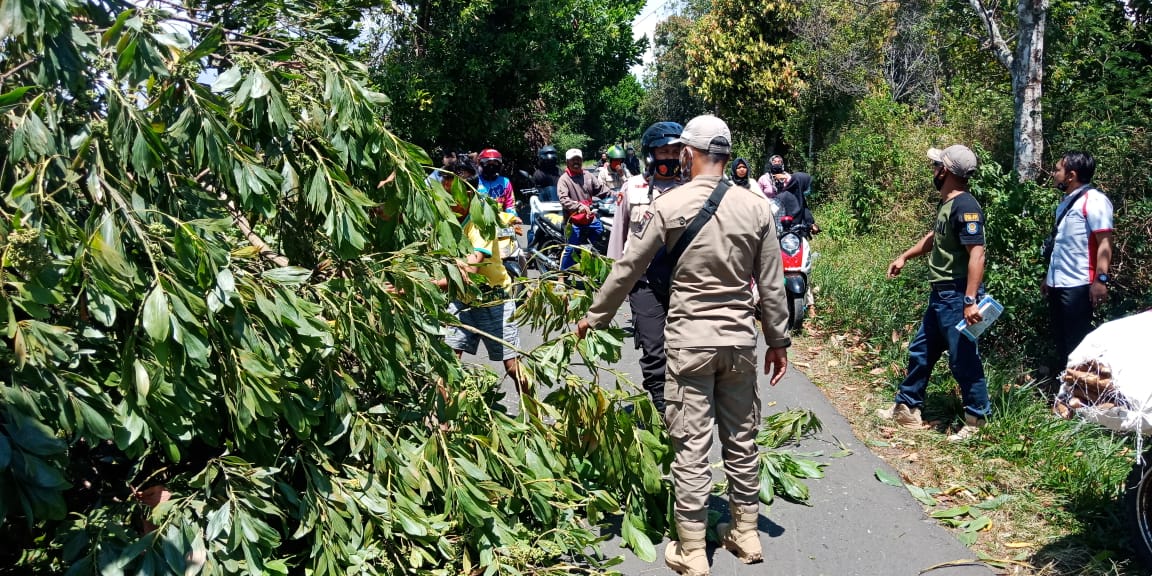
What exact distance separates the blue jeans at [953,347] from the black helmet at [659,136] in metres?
2.13

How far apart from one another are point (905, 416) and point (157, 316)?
5.34 metres

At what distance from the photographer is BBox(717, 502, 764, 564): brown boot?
4535 millimetres

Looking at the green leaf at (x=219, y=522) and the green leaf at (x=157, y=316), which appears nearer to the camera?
the green leaf at (x=157, y=316)

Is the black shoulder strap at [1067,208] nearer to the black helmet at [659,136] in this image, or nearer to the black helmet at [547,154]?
the black helmet at [659,136]

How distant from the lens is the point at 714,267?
4289 mm

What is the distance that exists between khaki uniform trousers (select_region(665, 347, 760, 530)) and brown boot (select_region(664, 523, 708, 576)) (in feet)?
0.13

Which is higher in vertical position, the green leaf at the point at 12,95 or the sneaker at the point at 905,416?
the green leaf at the point at 12,95

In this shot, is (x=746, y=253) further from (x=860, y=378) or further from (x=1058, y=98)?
(x=1058, y=98)

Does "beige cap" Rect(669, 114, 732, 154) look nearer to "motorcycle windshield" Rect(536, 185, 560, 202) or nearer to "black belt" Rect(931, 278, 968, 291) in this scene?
"black belt" Rect(931, 278, 968, 291)

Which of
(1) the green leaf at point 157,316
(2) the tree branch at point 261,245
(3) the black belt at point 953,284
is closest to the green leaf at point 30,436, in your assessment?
(1) the green leaf at point 157,316

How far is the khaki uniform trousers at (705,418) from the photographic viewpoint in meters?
4.33

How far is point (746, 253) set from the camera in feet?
14.2

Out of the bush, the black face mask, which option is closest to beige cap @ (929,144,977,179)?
the black face mask

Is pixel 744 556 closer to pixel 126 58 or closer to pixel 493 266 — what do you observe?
pixel 493 266
